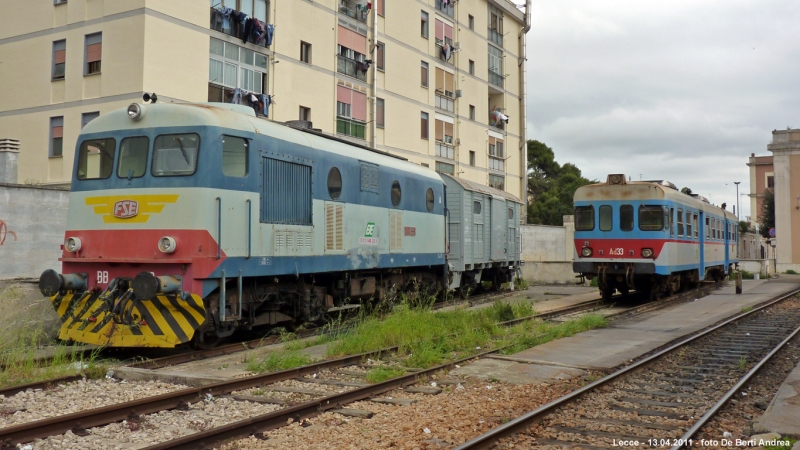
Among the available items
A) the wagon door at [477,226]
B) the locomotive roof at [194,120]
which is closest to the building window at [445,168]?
the wagon door at [477,226]

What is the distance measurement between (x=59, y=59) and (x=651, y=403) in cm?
2124

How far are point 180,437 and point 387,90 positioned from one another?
26.0 meters

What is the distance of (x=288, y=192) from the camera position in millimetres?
11516

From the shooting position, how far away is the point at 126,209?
10.0 metres

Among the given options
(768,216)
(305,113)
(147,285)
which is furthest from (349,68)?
(768,216)

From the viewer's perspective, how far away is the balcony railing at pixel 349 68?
27.8m

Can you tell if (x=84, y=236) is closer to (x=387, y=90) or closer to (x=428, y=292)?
(x=428, y=292)

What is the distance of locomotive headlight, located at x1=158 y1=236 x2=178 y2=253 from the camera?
→ 9594mm

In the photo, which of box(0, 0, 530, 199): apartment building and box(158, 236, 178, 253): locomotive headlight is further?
box(0, 0, 530, 199): apartment building

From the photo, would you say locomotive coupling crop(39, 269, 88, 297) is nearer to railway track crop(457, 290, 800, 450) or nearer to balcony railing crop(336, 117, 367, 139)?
railway track crop(457, 290, 800, 450)

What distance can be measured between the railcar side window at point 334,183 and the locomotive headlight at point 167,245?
12.1 ft

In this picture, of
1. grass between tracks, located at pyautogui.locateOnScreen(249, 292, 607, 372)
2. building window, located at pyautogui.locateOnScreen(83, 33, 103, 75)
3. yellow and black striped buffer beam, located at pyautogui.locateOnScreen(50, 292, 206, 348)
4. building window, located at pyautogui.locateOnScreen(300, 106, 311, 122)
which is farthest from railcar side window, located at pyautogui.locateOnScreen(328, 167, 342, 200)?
building window, located at pyautogui.locateOnScreen(300, 106, 311, 122)

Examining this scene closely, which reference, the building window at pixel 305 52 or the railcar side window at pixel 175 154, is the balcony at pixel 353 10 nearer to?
the building window at pixel 305 52

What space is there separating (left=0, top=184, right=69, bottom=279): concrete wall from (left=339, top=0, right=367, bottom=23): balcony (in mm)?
16791
